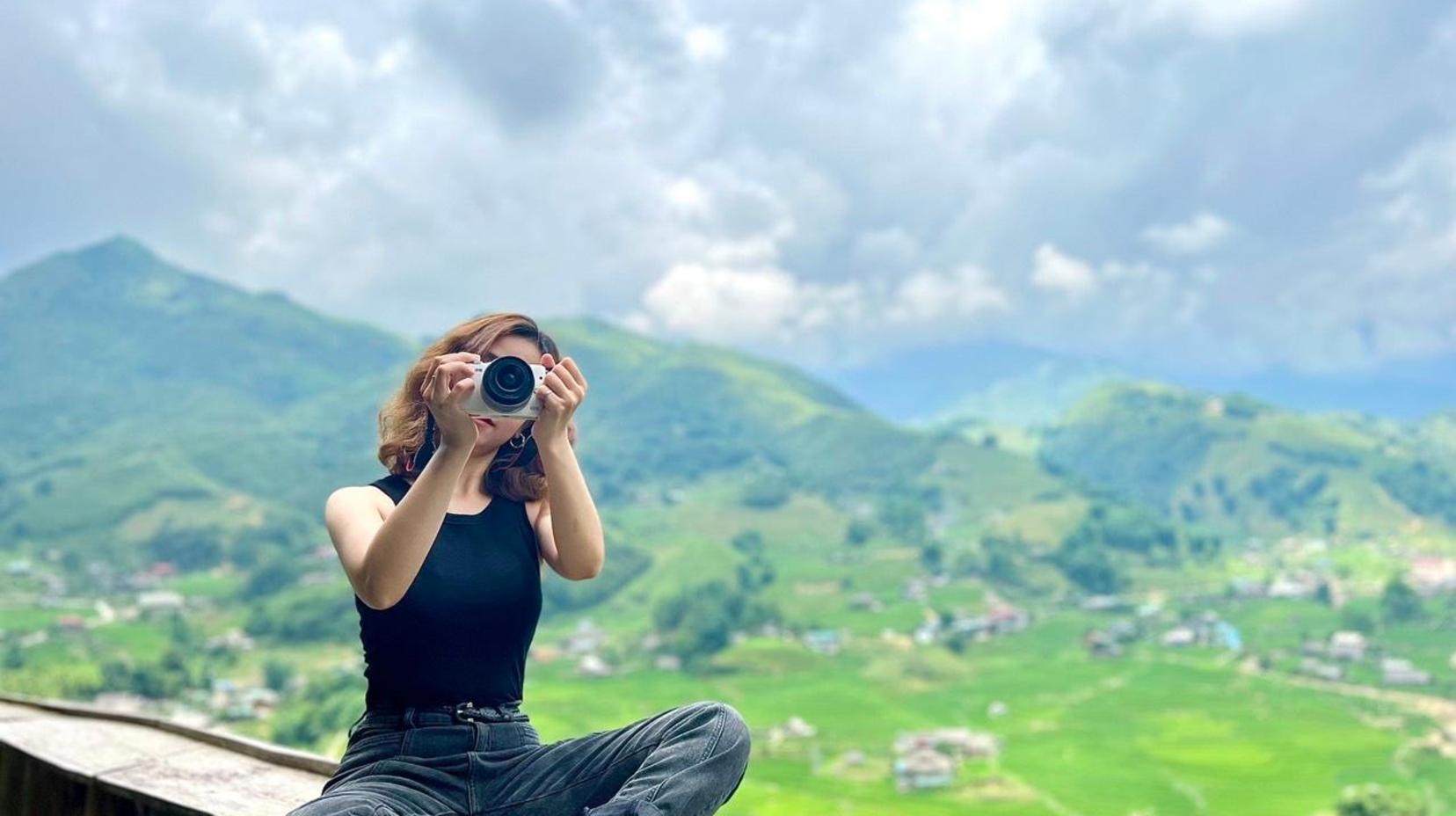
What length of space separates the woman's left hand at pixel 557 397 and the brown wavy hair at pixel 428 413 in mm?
92

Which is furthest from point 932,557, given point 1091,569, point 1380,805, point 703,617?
point 1380,805

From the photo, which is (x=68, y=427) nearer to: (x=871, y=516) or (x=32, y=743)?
(x=871, y=516)

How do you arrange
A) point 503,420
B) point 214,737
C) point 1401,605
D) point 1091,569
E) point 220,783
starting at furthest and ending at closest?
point 1091,569 < point 1401,605 < point 214,737 < point 220,783 < point 503,420

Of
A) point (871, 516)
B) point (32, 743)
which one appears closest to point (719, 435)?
point (871, 516)

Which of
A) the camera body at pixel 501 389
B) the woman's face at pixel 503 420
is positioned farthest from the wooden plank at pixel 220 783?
the camera body at pixel 501 389

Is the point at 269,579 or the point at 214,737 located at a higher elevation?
the point at 269,579

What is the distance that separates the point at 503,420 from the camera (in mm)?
1704

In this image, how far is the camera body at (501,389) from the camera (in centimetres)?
153

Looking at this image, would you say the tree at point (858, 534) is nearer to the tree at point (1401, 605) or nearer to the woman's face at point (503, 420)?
the tree at point (1401, 605)

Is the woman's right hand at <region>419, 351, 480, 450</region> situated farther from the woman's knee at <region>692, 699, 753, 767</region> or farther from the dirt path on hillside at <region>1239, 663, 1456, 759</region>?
the dirt path on hillside at <region>1239, 663, 1456, 759</region>

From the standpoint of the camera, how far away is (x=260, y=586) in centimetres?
4741

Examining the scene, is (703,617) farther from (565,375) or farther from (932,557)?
(565,375)

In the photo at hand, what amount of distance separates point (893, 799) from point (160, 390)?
89.9 m

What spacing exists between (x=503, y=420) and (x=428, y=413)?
167 mm
